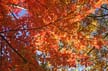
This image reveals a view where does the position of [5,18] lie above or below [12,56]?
above

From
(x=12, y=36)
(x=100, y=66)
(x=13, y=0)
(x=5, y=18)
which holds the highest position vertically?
(x=13, y=0)

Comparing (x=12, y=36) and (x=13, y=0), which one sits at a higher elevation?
(x=13, y=0)

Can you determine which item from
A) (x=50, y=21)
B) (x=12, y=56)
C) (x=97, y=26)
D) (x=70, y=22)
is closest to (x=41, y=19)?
(x=50, y=21)

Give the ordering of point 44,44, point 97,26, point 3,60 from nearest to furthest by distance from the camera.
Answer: point 3,60 → point 44,44 → point 97,26

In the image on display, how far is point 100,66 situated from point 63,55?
3.66 m

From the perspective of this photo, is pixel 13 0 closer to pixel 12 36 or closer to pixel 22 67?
pixel 12 36

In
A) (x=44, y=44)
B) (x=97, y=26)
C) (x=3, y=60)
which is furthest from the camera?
(x=97, y=26)

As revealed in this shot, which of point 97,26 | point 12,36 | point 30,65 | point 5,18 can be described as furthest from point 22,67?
point 97,26

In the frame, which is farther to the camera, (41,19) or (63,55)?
(63,55)

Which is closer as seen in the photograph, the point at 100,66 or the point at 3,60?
the point at 3,60

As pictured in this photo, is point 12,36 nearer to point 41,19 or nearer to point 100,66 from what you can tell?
point 41,19

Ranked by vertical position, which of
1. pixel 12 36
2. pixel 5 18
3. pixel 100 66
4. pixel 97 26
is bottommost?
pixel 100 66

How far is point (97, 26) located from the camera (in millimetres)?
10023

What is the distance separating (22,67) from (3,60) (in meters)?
0.44
